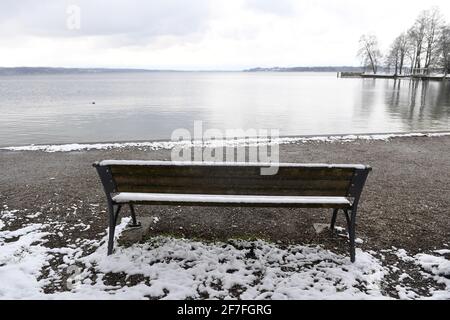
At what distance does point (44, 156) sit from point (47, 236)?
5658mm

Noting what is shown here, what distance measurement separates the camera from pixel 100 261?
3.76 m

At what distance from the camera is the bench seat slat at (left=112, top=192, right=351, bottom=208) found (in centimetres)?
366

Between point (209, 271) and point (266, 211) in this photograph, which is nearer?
point (209, 271)

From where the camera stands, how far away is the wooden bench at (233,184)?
11.6ft

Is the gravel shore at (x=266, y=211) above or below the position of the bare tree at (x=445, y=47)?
below

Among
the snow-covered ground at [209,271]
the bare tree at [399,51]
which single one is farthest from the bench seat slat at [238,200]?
the bare tree at [399,51]

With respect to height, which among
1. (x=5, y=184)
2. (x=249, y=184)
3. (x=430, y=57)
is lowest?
(x=5, y=184)

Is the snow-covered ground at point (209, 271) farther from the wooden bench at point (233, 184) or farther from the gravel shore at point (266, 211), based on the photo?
the wooden bench at point (233, 184)

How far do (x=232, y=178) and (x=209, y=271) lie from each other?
3.26 ft

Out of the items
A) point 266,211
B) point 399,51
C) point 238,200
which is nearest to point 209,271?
point 238,200

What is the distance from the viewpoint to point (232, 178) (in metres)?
3.63

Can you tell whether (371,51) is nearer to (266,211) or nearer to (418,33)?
(418,33)

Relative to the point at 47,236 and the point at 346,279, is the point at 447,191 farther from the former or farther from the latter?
the point at 47,236
